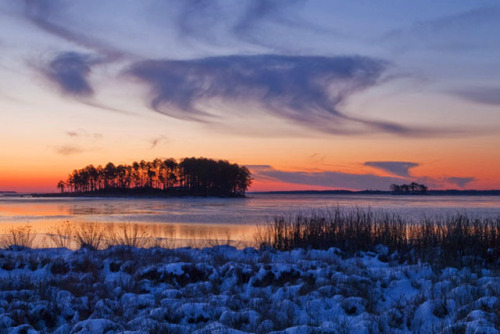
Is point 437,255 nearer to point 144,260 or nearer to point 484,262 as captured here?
point 484,262

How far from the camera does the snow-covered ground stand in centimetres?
650

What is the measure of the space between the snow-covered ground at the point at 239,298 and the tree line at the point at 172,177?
387 feet

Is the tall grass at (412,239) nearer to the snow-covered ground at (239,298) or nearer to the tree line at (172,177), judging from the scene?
the snow-covered ground at (239,298)

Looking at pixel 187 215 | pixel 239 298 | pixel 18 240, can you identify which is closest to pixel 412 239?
pixel 239 298

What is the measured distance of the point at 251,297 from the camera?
844cm

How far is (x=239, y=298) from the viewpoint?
8.30m

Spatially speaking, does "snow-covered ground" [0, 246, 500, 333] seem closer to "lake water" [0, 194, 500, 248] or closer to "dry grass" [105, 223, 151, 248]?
"dry grass" [105, 223, 151, 248]

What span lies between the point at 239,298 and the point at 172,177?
453 feet

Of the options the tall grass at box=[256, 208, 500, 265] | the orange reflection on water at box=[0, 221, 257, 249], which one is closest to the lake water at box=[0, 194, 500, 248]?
the orange reflection on water at box=[0, 221, 257, 249]

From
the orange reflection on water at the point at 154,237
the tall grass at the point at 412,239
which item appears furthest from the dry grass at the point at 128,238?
the tall grass at the point at 412,239

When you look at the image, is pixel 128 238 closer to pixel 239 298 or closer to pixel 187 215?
pixel 239 298

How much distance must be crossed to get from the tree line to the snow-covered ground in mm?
117820

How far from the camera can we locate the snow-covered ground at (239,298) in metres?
6.50

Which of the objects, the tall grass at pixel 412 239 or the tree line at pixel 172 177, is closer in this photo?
the tall grass at pixel 412 239
